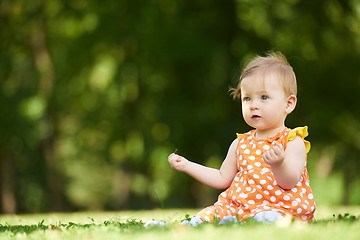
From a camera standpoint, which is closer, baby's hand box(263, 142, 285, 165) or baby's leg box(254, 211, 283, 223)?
baby's hand box(263, 142, 285, 165)

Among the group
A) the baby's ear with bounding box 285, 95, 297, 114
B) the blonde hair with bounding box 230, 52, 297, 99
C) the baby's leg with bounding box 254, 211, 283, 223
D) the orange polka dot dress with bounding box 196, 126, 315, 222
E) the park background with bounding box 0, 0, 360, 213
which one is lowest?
the baby's leg with bounding box 254, 211, 283, 223

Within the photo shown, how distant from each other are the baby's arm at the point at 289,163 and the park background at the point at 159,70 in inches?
471

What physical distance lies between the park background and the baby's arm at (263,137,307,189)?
11960 mm

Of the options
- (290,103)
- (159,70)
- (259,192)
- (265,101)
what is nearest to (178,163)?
(259,192)

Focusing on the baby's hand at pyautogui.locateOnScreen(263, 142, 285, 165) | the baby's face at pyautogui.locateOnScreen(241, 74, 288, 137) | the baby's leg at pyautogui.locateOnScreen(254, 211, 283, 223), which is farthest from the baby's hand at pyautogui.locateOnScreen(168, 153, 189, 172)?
the baby's hand at pyautogui.locateOnScreen(263, 142, 285, 165)

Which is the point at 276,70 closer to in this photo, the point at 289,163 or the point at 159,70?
the point at 289,163

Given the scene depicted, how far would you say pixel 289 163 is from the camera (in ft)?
15.9

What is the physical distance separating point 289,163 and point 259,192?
36cm

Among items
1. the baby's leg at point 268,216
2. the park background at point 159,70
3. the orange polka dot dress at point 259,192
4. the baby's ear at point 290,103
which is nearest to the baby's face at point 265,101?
the baby's ear at point 290,103

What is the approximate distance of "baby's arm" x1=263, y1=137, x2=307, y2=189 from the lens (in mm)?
4598

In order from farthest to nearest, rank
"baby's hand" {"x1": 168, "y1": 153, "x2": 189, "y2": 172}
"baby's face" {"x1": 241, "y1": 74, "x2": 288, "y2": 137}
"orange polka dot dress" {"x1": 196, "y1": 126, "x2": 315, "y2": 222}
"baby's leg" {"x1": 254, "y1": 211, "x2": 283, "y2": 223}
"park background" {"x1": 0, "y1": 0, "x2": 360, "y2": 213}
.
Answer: "park background" {"x1": 0, "y1": 0, "x2": 360, "y2": 213}, "baby's hand" {"x1": 168, "y1": 153, "x2": 189, "y2": 172}, "baby's face" {"x1": 241, "y1": 74, "x2": 288, "y2": 137}, "orange polka dot dress" {"x1": 196, "y1": 126, "x2": 315, "y2": 222}, "baby's leg" {"x1": 254, "y1": 211, "x2": 283, "y2": 223}

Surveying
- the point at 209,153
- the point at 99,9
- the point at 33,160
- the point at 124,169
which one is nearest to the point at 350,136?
the point at 209,153

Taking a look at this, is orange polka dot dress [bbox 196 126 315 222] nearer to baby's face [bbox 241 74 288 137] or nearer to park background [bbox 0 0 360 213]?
baby's face [bbox 241 74 288 137]

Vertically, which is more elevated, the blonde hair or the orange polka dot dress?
the blonde hair
